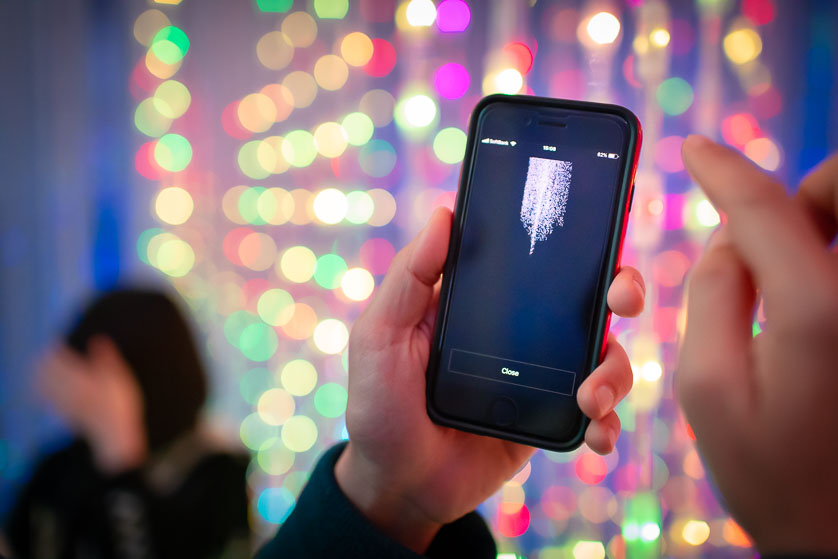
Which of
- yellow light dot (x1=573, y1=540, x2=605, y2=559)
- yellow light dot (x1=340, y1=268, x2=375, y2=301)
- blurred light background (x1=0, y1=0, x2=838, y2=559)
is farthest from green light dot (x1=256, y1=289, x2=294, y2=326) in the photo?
yellow light dot (x1=573, y1=540, x2=605, y2=559)

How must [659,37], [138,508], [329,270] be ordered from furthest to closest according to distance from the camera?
[329,270], [659,37], [138,508]

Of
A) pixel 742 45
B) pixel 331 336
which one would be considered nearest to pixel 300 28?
pixel 331 336

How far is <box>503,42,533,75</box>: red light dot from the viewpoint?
1.69 m

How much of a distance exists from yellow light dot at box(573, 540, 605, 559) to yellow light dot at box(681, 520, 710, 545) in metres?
0.25

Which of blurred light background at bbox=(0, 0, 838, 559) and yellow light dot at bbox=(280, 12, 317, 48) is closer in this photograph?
blurred light background at bbox=(0, 0, 838, 559)

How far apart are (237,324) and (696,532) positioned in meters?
1.65

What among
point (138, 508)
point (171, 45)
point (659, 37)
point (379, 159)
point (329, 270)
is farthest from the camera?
point (171, 45)

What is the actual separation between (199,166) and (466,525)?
178 cm

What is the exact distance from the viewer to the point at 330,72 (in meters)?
1.91

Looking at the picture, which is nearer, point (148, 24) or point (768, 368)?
point (768, 368)

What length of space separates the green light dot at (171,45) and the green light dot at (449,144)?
102 cm

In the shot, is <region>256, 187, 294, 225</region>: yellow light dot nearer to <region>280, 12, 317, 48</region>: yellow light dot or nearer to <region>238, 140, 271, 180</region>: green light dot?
<region>238, 140, 271, 180</region>: green light dot

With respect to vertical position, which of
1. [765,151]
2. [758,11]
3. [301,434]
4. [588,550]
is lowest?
[588,550]

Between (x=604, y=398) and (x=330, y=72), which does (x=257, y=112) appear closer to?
(x=330, y=72)
